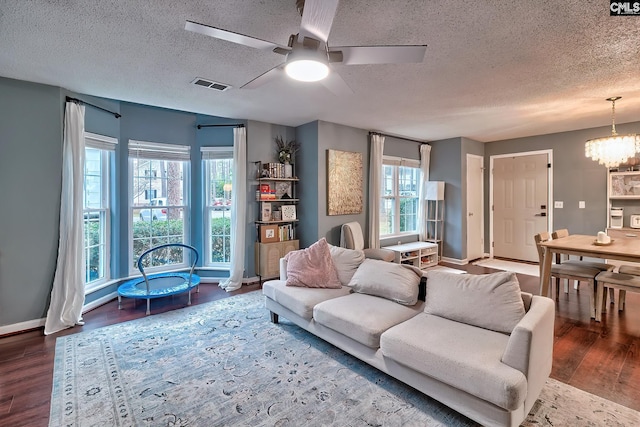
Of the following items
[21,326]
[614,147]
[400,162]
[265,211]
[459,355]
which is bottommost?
[21,326]

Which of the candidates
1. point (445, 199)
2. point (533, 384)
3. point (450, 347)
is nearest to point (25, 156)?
point (450, 347)

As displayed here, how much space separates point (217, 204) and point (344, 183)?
2042 mm

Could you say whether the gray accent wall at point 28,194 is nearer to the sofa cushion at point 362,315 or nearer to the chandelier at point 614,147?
the sofa cushion at point 362,315

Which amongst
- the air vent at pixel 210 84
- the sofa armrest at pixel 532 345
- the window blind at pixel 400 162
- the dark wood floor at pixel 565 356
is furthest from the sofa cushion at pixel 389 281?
the window blind at pixel 400 162

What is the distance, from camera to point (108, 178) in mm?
4059

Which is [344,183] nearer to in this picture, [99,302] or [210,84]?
[210,84]

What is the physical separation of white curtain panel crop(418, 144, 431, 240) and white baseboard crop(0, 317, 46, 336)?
603cm

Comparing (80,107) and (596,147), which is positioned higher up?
(80,107)

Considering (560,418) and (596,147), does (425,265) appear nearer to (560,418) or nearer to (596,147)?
(596,147)

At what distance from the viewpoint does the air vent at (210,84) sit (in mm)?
3083

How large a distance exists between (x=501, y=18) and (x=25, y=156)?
14.2ft

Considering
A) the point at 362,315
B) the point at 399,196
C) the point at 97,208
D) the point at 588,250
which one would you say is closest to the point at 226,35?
the point at 362,315

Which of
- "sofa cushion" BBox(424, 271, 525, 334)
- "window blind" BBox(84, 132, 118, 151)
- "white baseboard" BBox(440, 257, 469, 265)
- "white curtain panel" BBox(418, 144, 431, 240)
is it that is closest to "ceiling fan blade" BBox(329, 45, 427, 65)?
"sofa cushion" BBox(424, 271, 525, 334)

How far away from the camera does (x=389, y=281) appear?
266 centimetres
